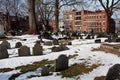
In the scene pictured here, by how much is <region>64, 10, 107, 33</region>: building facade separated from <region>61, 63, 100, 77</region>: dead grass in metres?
86.7

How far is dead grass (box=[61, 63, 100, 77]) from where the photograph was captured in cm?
1012

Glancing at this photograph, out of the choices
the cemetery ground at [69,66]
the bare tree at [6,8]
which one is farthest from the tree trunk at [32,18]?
the bare tree at [6,8]

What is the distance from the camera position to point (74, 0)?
38.8m

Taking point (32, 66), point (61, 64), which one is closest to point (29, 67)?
point (32, 66)

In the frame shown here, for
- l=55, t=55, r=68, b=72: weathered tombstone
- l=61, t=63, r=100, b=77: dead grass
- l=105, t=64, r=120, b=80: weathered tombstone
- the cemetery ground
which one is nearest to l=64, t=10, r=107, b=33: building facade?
the cemetery ground

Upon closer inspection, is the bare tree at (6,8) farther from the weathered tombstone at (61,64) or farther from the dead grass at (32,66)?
the weathered tombstone at (61,64)

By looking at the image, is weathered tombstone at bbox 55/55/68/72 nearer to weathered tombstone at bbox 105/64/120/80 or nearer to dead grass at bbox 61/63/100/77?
dead grass at bbox 61/63/100/77

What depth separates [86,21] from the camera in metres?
115

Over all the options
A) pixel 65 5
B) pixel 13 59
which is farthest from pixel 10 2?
pixel 13 59

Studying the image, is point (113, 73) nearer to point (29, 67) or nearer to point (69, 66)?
point (69, 66)

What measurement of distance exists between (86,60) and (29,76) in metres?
2.95

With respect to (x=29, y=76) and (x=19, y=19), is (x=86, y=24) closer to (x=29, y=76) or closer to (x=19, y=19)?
(x=19, y=19)

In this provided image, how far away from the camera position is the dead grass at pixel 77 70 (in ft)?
33.2

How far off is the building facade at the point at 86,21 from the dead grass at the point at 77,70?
284 feet
